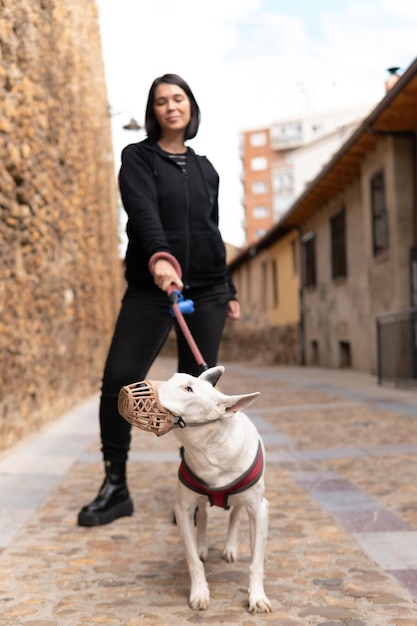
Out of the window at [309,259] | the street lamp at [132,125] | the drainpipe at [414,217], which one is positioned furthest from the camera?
the window at [309,259]

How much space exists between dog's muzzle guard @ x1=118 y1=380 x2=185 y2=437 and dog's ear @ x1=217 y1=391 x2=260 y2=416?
183 millimetres

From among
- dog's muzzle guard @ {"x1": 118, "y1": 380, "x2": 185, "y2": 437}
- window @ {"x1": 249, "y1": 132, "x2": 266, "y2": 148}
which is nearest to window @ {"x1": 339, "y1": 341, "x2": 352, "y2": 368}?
dog's muzzle guard @ {"x1": 118, "y1": 380, "x2": 185, "y2": 437}

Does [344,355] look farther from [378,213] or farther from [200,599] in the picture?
[200,599]

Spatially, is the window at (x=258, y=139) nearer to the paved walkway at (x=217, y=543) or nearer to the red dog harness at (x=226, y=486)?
the paved walkway at (x=217, y=543)

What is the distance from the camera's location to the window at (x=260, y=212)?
231ft

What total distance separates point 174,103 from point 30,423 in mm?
3954

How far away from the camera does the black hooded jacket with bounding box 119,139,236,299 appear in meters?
2.99

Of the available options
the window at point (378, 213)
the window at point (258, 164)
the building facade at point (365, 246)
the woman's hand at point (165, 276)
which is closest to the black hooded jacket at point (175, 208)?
the woman's hand at point (165, 276)

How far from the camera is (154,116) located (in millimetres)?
3113

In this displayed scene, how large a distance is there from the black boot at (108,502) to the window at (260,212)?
67970mm

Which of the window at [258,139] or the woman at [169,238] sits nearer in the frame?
the woman at [169,238]

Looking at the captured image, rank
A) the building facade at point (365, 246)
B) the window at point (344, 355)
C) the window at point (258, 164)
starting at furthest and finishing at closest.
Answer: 1. the window at point (258, 164)
2. the window at point (344, 355)
3. the building facade at point (365, 246)

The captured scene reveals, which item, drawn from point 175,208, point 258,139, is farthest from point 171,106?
point 258,139

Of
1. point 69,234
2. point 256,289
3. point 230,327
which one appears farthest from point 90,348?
point 230,327
